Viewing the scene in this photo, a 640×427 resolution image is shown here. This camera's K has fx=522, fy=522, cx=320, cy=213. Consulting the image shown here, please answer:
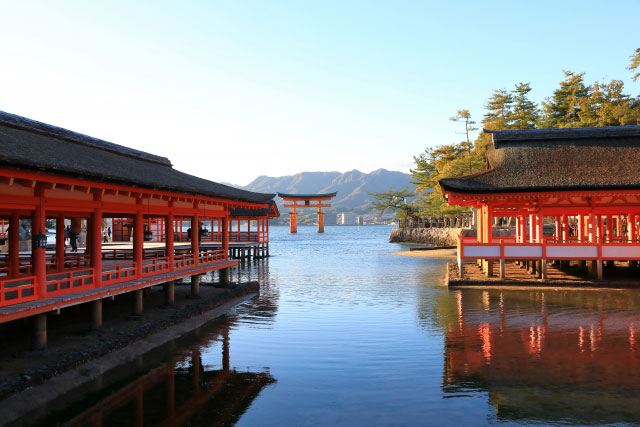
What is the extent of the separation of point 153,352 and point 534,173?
735 inches

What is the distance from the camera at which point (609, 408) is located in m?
8.79

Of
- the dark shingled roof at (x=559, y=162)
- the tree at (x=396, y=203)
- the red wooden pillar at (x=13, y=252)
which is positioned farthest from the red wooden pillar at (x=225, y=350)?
the tree at (x=396, y=203)

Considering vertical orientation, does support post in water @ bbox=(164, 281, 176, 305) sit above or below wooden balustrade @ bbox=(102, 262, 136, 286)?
below

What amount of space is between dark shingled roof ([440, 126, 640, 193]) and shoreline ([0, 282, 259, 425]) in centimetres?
1292

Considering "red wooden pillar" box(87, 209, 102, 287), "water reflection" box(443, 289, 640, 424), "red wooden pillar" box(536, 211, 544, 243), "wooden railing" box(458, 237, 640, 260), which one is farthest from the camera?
"red wooden pillar" box(536, 211, 544, 243)

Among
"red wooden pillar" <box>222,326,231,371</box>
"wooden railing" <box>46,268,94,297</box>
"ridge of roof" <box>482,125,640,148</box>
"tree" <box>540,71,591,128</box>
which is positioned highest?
"tree" <box>540,71,591,128</box>

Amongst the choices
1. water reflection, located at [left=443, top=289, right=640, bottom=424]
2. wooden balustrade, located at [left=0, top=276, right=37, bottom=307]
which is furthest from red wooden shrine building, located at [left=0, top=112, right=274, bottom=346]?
water reflection, located at [left=443, top=289, right=640, bottom=424]

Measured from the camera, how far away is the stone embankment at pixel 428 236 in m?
62.2

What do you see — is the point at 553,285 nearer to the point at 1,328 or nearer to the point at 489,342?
the point at 489,342

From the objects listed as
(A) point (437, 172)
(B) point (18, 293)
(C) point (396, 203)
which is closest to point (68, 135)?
(B) point (18, 293)

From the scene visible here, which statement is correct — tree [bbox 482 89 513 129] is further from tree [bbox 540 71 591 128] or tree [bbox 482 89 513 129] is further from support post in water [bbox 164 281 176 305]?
support post in water [bbox 164 281 176 305]

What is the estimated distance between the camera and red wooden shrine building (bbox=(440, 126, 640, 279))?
22.8m

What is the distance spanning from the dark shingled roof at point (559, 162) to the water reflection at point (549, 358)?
5.42 meters

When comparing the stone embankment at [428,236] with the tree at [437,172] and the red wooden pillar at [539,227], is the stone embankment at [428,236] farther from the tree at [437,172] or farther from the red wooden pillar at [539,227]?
the red wooden pillar at [539,227]
